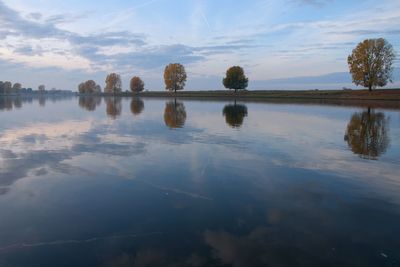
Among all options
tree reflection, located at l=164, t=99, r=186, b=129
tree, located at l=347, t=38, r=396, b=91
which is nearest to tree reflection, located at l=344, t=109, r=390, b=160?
tree reflection, located at l=164, t=99, r=186, b=129

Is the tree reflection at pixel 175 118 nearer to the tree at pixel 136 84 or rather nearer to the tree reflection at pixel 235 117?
the tree reflection at pixel 235 117

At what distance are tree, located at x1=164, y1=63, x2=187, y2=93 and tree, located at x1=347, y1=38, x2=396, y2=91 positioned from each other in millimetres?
64699

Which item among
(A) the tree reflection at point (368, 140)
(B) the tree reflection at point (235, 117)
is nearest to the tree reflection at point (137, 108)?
(B) the tree reflection at point (235, 117)

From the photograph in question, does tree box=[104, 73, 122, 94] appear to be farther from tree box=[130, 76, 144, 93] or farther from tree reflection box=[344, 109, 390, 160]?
tree reflection box=[344, 109, 390, 160]

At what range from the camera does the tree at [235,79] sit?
371ft

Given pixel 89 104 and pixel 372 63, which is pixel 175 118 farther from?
pixel 372 63

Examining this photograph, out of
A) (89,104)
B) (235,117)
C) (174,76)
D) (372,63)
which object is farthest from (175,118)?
(174,76)

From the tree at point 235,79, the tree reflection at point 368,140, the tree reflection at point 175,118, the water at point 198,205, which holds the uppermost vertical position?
the tree at point 235,79

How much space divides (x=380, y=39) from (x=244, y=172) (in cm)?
8098

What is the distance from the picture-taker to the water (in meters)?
6.23

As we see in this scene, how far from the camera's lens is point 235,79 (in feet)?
371

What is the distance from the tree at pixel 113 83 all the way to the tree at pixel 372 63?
427 ft

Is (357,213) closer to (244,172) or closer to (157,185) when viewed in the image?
(244,172)

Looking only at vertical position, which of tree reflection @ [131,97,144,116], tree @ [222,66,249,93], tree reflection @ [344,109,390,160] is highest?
tree @ [222,66,249,93]
